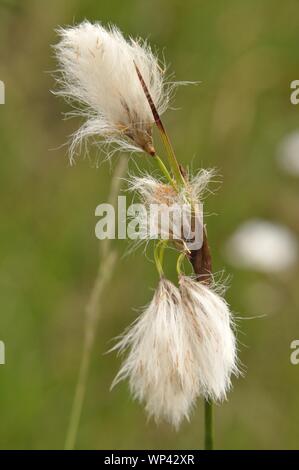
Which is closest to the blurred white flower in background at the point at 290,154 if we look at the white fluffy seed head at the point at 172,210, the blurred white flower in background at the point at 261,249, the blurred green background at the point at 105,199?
the blurred green background at the point at 105,199

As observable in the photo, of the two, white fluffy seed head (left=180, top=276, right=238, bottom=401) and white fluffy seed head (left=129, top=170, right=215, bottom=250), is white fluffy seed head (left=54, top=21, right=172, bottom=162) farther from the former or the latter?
white fluffy seed head (left=180, top=276, right=238, bottom=401)

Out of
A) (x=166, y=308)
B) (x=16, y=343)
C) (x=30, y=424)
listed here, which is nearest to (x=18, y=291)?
(x=16, y=343)

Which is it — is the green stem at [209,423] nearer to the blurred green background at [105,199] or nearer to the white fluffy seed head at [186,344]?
the white fluffy seed head at [186,344]

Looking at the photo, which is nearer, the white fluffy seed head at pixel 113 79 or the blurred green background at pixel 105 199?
the white fluffy seed head at pixel 113 79

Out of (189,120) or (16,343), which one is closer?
(16,343)

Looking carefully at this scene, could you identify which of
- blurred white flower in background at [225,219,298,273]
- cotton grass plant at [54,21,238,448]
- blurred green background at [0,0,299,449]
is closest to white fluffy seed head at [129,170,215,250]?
cotton grass plant at [54,21,238,448]
